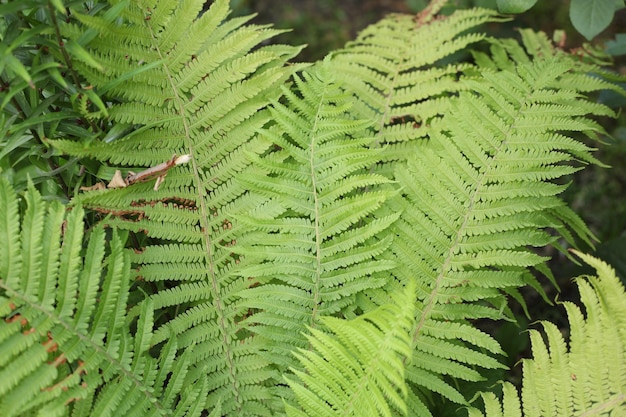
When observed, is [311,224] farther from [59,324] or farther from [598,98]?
[598,98]

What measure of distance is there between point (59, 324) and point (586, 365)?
42.2 inches

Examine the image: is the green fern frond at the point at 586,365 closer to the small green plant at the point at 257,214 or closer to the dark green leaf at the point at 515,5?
the small green plant at the point at 257,214

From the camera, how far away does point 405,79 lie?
1569mm

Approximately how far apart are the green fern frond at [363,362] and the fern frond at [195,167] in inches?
9.6

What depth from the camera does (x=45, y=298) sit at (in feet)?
3.42

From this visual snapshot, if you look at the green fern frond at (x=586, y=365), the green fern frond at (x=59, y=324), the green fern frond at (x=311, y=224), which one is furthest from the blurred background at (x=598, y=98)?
the green fern frond at (x=59, y=324)

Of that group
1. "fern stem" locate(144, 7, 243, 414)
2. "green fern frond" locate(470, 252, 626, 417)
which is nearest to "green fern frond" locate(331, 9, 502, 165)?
"fern stem" locate(144, 7, 243, 414)

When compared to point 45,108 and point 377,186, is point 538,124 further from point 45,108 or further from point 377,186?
point 45,108

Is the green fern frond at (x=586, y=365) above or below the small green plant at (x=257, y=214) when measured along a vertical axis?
below

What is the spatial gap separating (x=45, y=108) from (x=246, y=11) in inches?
85.0

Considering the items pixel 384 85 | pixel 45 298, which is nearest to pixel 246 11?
pixel 384 85

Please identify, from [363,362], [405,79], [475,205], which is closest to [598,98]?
[405,79]

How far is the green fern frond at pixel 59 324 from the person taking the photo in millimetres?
993

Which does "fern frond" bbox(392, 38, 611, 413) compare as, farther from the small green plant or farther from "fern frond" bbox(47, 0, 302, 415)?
"fern frond" bbox(47, 0, 302, 415)
